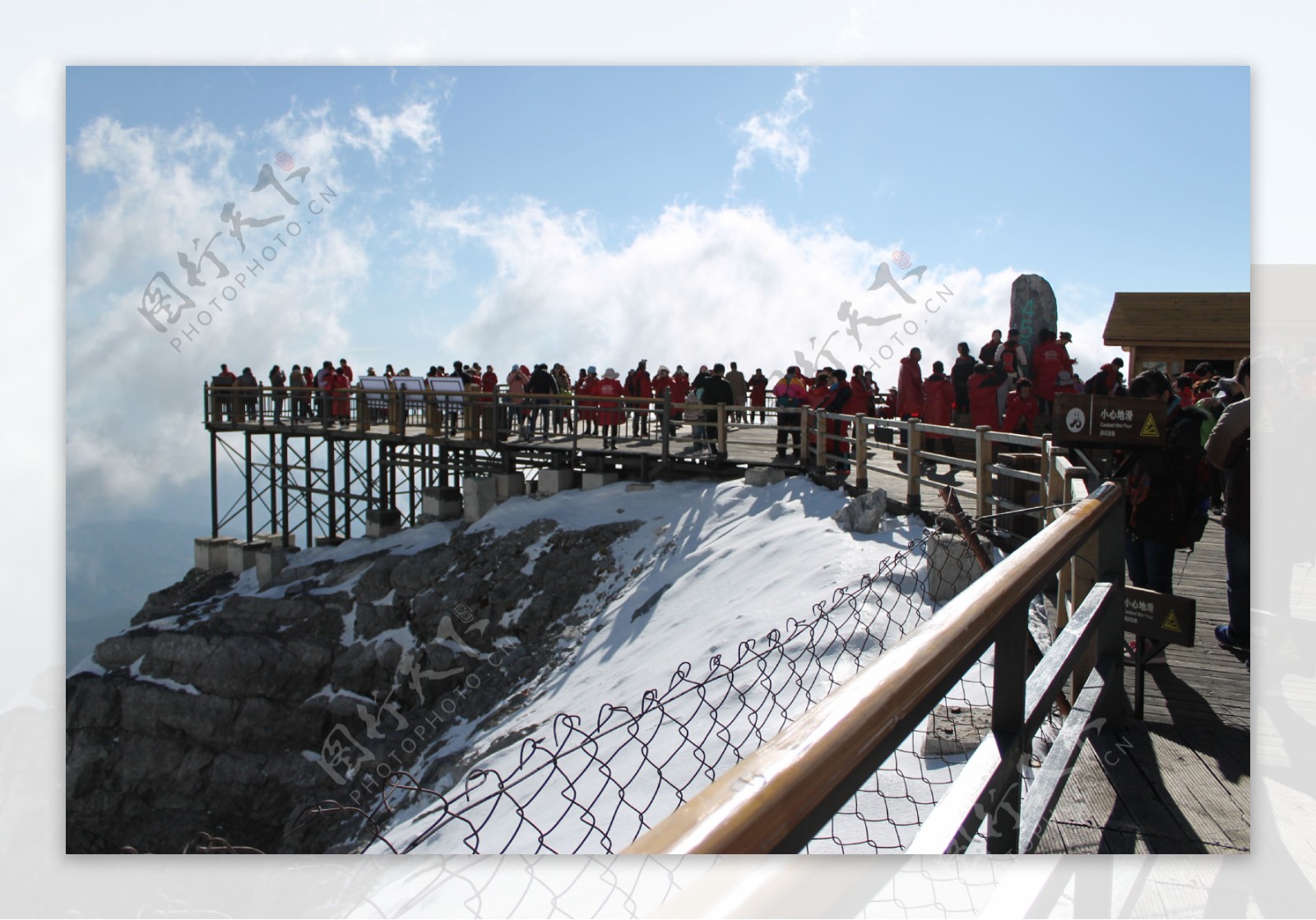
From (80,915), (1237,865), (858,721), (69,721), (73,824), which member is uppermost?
Result: (858,721)

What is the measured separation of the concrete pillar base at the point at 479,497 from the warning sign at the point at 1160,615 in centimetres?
1445

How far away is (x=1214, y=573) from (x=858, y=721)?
23.0ft

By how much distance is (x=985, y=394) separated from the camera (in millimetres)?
11055

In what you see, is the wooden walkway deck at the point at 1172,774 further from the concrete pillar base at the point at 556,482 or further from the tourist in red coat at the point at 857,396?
the concrete pillar base at the point at 556,482

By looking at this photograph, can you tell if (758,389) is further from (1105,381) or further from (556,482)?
(1105,381)

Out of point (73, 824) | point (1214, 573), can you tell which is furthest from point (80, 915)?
point (73, 824)

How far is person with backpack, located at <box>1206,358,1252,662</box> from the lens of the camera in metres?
4.78

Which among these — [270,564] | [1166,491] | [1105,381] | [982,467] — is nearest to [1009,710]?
[1166,491]

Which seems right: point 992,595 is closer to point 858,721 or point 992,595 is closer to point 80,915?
point 858,721

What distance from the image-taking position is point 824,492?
12398mm

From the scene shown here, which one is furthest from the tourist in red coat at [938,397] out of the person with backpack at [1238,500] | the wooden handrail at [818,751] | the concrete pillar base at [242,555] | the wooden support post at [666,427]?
the concrete pillar base at [242,555]

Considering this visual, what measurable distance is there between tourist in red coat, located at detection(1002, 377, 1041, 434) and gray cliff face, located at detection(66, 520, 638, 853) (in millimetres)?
6006

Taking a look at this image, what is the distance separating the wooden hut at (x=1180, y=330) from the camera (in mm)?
19781

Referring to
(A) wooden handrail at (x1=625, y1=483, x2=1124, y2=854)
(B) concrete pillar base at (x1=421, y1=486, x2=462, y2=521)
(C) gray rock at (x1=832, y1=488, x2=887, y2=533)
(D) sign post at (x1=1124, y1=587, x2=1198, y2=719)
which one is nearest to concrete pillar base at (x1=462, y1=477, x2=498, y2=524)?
(B) concrete pillar base at (x1=421, y1=486, x2=462, y2=521)
